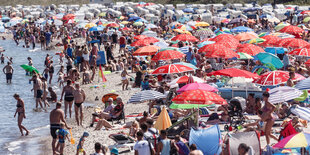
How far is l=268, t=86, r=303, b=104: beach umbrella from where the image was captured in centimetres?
1123

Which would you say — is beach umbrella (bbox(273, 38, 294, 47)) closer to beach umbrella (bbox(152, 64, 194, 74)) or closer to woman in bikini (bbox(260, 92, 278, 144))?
beach umbrella (bbox(152, 64, 194, 74))

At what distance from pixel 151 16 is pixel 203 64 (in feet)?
87.0

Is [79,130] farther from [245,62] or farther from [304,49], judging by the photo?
[245,62]

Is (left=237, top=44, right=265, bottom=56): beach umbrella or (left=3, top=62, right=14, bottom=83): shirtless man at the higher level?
(left=237, top=44, right=265, bottom=56): beach umbrella

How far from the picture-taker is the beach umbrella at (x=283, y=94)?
36.9 ft

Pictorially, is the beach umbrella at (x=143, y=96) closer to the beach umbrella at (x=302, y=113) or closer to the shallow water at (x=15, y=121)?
the shallow water at (x=15, y=121)

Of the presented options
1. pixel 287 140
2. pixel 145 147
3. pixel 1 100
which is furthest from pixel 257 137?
pixel 1 100

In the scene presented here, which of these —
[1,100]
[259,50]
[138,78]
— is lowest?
[1,100]

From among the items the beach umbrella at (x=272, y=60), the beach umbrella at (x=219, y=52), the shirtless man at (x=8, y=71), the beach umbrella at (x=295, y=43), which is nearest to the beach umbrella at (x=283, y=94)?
the beach umbrella at (x=272, y=60)

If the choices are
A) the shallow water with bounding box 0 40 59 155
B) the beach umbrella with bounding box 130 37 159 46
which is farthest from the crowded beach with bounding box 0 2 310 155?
the shallow water with bounding box 0 40 59 155

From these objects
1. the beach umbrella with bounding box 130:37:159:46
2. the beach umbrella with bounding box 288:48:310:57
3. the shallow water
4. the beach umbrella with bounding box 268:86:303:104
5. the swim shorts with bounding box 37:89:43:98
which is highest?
the beach umbrella with bounding box 288:48:310:57

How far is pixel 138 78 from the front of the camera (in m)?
18.7

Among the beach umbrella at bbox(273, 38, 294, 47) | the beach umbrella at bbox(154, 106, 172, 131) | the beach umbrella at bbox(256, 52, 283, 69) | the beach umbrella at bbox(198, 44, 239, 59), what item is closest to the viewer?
the beach umbrella at bbox(154, 106, 172, 131)

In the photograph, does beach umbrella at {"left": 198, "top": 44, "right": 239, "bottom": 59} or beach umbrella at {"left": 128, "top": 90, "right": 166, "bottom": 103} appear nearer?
beach umbrella at {"left": 128, "top": 90, "right": 166, "bottom": 103}
